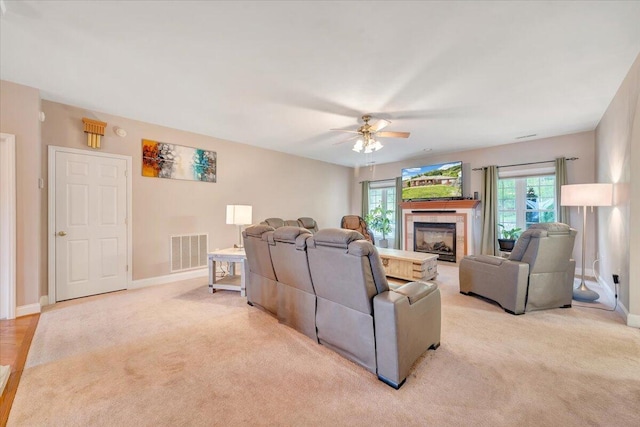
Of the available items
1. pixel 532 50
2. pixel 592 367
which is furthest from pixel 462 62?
pixel 592 367

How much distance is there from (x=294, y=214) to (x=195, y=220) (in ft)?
7.75

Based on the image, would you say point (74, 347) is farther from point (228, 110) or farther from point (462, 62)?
point (462, 62)

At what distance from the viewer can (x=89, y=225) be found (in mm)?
3551

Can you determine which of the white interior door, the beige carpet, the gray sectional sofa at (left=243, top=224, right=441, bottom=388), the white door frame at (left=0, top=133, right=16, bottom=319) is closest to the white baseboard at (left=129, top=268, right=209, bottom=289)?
the white interior door

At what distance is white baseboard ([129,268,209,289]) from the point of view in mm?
3921

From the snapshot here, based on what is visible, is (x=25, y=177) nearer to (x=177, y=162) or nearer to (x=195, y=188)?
(x=177, y=162)

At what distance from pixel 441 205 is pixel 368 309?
477 cm

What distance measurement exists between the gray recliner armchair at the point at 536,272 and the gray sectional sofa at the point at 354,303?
1397 mm

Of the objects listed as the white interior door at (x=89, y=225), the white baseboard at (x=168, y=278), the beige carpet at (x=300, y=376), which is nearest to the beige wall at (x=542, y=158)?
the beige carpet at (x=300, y=376)

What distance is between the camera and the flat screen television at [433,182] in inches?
222

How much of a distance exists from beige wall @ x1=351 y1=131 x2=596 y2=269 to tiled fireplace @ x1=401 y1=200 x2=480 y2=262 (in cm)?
31

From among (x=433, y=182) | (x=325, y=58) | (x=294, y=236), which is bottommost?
(x=294, y=236)

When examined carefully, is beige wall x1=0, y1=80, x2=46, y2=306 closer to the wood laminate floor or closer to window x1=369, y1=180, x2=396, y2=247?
the wood laminate floor

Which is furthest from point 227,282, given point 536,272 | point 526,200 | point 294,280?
point 526,200
